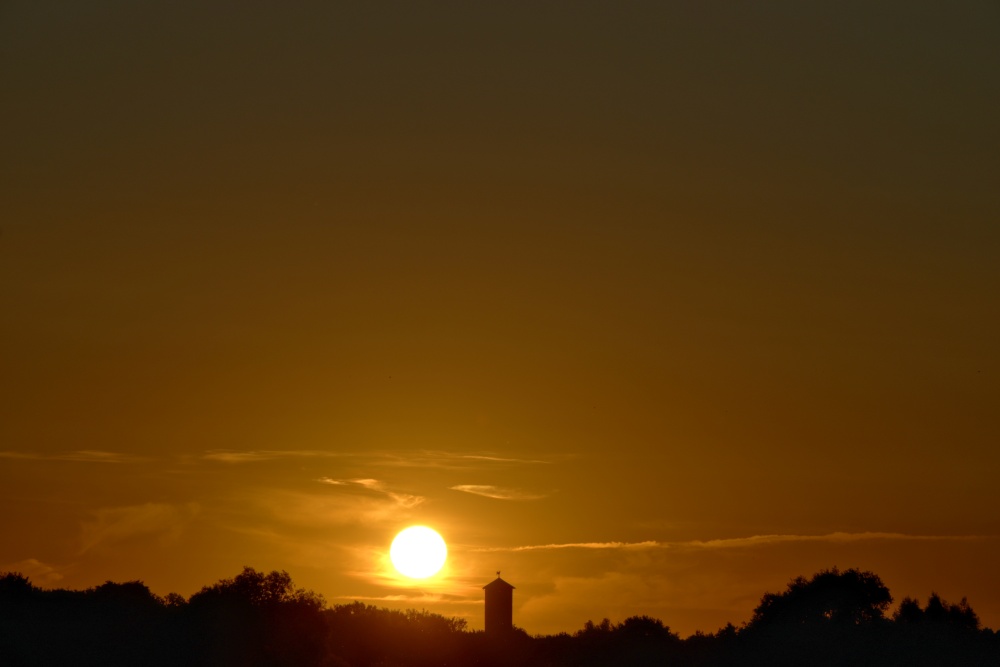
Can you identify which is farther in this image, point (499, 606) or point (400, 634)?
point (499, 606)

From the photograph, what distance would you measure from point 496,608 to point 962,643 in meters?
36.2

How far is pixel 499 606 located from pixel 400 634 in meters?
18.7

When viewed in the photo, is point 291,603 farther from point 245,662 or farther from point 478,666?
point 478,666

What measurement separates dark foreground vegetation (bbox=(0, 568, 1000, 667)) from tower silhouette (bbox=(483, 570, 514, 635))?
246 cm

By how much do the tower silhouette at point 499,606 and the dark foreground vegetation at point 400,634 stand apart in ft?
8.06

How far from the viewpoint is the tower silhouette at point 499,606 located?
104875 millimetres

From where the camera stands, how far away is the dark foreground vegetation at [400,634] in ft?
235

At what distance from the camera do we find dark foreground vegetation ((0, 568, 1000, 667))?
71.5 meters

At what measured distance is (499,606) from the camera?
105562mm

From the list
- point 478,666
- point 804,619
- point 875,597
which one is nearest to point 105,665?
point 478,666

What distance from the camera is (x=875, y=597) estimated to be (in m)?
99.4

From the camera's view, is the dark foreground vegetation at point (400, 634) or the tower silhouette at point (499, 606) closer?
the dark foreground vegetation at point (400, 634)

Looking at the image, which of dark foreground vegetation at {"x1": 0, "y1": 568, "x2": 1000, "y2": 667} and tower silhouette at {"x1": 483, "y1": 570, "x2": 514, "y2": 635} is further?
tower silhouette at {"x1": 483, "y1": 570, "x2": 514, "y2": 635}

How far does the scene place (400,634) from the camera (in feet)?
289
